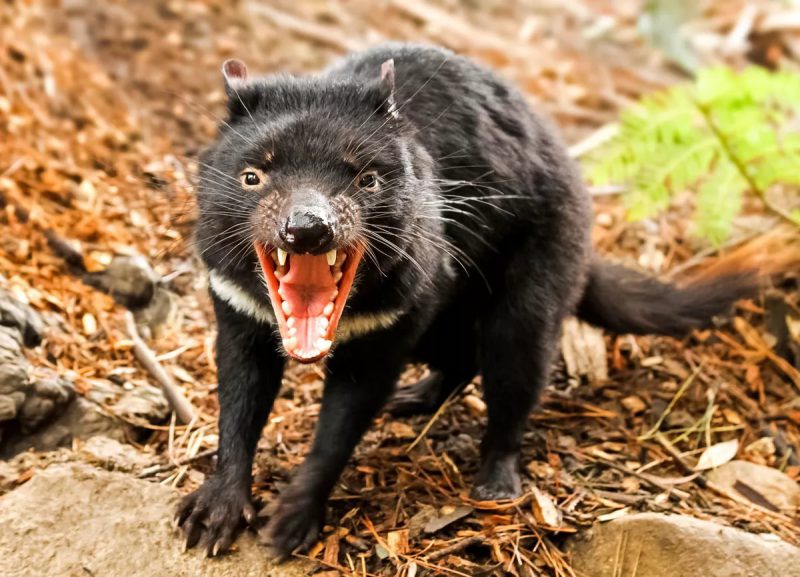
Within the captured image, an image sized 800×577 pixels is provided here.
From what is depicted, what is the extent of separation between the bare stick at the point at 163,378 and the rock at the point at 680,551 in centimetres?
158

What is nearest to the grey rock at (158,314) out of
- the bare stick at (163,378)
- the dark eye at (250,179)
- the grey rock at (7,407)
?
the bare stick at (163,378)

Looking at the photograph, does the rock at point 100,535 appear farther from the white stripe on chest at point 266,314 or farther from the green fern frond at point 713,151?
the green fern frond at point 713,151

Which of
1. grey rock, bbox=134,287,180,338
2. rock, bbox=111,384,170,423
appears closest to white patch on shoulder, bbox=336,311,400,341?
rock, bbox=111,384,170,423

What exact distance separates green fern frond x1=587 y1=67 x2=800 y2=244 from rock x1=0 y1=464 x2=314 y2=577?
2.41 m

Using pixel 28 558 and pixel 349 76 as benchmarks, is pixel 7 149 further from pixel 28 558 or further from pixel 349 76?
pixel 28 558

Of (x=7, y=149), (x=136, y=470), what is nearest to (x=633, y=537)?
(x=136, y=470)

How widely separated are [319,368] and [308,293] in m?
1.40

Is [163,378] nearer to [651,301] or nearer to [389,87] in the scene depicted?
[389,87]

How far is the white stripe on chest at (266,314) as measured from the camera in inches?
114

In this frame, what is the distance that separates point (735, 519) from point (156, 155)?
343 cm

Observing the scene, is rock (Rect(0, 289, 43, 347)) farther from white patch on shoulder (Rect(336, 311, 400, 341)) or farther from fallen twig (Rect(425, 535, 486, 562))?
fallen twig (Rect(425, 535, 486, 562))

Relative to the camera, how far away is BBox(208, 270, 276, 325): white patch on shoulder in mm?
2895

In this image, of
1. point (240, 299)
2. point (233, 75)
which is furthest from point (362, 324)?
point (233, 75)

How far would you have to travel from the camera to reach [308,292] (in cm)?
268
